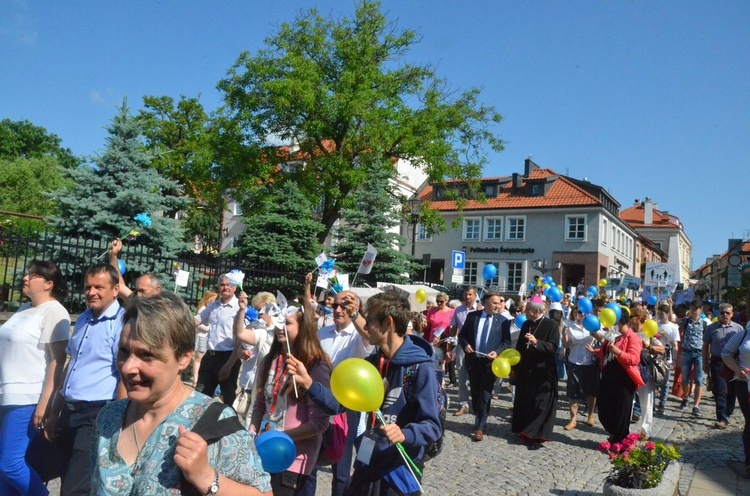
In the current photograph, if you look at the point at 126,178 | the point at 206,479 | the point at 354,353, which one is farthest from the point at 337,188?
the point at 206,479

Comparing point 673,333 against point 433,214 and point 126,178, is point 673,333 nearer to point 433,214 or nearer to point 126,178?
point 126,178

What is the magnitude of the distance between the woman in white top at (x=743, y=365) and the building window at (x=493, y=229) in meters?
39.7

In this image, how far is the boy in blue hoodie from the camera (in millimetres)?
3445

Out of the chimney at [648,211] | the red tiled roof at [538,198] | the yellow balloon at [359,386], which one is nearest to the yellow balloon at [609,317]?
the yellow balloon at [359,386]

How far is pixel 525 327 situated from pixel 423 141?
20619mm

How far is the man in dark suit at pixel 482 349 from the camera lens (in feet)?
28.2

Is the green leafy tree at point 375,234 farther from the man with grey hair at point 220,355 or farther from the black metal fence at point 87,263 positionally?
the man with grey hair at point 220,355

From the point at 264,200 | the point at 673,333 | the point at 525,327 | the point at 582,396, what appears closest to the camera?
the point at 525,327

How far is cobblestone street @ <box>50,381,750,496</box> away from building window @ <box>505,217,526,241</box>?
1407 inches

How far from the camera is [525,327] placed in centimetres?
860

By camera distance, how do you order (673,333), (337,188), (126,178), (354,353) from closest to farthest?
(354,353)
(673,333)
(126,178)
(337,188)

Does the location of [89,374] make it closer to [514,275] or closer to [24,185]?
[514,275]

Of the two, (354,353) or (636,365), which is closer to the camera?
(354,353)

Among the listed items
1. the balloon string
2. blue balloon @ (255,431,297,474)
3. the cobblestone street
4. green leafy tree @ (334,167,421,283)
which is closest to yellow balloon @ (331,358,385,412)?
the balloon string
